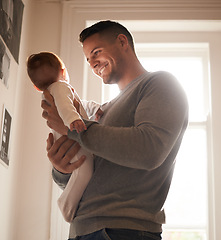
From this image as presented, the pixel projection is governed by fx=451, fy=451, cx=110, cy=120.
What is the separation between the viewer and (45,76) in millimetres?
1606

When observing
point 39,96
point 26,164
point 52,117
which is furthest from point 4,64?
point 52,117

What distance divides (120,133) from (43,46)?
156 centimetres

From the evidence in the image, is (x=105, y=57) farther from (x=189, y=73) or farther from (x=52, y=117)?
(x=189, y=73)

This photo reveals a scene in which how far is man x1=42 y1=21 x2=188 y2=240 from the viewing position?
1.21 metres

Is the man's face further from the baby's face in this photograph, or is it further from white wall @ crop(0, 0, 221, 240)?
white wall @ crop(0, 0, 221, 240)

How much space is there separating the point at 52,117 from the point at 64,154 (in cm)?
13

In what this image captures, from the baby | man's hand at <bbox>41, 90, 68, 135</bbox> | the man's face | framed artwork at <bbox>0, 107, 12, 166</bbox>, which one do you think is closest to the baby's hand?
the baby

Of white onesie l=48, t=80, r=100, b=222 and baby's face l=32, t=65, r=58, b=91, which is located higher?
baby's face l=32, t=65, r=58, b=91

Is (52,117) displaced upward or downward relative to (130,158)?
upward

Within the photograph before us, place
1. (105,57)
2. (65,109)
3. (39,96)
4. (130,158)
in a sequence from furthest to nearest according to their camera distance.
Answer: (39,96) < (105,57) < (65,109) < (130,158)

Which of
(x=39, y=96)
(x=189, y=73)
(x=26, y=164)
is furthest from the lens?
(x=189, y=73)

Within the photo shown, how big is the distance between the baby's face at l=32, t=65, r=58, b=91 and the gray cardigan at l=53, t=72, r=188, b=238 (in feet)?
1.05

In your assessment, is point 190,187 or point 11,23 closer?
point 11,23

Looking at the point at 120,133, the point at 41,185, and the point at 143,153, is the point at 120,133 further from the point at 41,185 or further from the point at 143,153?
the point at 41,185
